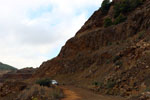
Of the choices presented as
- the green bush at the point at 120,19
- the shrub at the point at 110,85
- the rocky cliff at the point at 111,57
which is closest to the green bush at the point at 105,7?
the rocky cliff at the point at 111,57

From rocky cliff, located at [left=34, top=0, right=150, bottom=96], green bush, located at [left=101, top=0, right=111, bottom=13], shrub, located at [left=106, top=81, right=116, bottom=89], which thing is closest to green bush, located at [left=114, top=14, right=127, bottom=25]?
rocky cliff, located at [left=34, top=0, right=150, bottom=96]

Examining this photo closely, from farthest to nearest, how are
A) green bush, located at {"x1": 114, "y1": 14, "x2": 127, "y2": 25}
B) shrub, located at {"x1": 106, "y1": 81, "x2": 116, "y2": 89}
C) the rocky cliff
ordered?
green bush, located at {"x1": 114, "y1": 14, "x2": 127, "y2": 25}, shrub, located at {"x1": 106, "y1": 81, "x2": 116, "y2": 89}, the rocky cliff

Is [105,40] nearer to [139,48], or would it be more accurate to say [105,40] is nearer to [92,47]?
[92,47]

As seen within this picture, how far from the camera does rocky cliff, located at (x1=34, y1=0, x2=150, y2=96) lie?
70.2 ft

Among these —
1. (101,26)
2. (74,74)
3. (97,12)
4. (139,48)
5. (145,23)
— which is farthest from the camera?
(97,12)

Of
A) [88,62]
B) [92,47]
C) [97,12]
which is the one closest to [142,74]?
[88,62]

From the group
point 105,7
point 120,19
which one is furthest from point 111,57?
point 105,7

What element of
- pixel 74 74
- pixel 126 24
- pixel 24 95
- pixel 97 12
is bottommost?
pixel 24 95

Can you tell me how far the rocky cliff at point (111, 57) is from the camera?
2139cm

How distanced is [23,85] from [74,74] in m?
22.2

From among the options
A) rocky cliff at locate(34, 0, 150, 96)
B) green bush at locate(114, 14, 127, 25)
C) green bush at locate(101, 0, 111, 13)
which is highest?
green bush at locate(101, 0, 111, 13)

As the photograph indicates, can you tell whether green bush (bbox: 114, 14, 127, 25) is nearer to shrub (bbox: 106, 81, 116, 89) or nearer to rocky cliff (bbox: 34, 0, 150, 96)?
rocky cliff (bbox: 34, 0, 150, 96)

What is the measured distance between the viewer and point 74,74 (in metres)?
43.2

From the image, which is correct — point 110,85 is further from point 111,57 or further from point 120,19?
point 120,19
